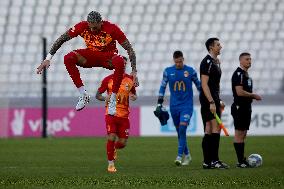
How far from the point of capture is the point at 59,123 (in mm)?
25266

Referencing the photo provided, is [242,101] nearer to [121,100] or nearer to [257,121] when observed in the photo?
[121,100]

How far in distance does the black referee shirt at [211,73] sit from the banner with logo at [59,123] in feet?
39.3

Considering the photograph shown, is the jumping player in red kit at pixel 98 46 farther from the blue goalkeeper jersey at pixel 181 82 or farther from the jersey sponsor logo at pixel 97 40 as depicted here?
the blue goalkeeper jersey at pixel 181 82

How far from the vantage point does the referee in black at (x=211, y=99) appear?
12.9m

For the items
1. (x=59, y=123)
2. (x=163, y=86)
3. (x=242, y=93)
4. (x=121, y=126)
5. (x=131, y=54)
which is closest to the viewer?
(x=131, y=54)

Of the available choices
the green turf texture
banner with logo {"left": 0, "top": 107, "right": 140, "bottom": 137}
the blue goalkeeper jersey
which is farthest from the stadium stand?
the blue goalkeeper jersey

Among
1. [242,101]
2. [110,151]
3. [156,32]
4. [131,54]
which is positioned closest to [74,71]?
[131,54]

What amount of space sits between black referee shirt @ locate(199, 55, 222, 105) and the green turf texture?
1.14m

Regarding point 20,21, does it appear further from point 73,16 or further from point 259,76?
point 259,76

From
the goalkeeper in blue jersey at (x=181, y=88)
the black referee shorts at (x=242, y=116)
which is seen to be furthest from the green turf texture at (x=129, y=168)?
the goalkeeper in blue jersey at (x=181, y=88)

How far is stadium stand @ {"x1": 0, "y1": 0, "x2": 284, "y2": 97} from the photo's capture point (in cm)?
2764

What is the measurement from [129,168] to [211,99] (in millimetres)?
1657

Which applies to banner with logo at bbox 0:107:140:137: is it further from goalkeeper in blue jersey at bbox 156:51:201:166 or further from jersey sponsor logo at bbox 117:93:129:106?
jersey sponsor logo at bbox 117:93:129:106

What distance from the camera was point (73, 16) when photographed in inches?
1147
